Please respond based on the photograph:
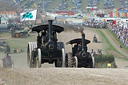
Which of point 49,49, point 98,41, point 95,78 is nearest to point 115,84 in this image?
point 95,78

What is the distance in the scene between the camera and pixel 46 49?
2242 centimetres

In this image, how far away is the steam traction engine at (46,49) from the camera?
22.4m

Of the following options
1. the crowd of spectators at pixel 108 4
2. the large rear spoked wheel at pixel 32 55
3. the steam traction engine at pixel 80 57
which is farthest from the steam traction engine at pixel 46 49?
the crowd of spectators at pixel 108 4

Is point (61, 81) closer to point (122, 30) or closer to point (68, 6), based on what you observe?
point (122, 30)

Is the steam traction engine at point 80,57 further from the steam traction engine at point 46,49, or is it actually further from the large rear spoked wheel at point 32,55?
the large rear spoked wheel at point 32,55

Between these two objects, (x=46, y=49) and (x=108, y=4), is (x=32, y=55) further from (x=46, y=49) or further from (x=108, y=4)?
(x=108, y=4)

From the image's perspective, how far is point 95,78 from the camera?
46.4 feet

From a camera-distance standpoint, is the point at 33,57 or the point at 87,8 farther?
the point at 87,8

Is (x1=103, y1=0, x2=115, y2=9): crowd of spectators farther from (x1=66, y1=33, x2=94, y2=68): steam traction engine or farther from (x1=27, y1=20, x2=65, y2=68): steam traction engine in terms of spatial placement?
(x1=27, y1=20, x2=65, y2=68): steam traction engine

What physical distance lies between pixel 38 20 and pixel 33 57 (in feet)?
198

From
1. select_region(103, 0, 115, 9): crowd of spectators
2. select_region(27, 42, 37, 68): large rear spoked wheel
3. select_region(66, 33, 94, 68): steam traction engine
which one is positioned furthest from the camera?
select_region(103, 0, 115, 9): crowd of spectators

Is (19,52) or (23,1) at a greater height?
(23,1)

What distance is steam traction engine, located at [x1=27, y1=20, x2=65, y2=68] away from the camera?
73.5 feet

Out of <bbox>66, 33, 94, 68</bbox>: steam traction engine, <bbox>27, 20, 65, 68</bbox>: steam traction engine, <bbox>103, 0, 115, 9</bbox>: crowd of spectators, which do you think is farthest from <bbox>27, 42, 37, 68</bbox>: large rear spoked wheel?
<bbox>103, 0, 115, 9</bbox>: crowd of spectators
